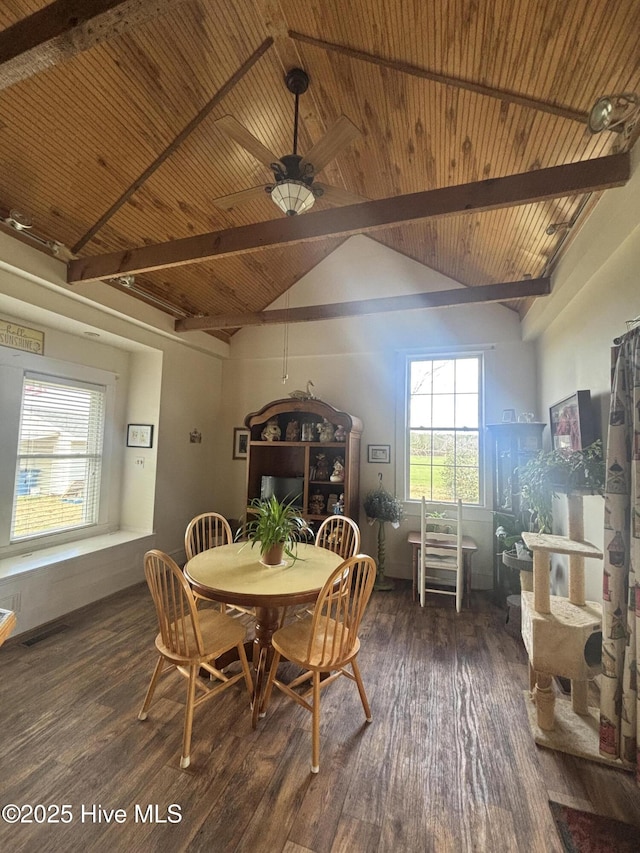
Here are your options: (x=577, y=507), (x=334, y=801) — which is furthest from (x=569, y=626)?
(x=334, y=801)

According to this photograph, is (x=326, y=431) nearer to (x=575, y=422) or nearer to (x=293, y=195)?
(x=575, y=422)

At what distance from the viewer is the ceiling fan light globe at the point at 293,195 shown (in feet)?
6.72

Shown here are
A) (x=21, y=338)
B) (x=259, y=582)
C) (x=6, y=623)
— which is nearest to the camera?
(x=6, y=623)

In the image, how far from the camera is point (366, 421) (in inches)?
176

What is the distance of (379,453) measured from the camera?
4379 mm

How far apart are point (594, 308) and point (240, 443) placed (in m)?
4.15

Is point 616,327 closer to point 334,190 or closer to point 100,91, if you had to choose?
point 334,190

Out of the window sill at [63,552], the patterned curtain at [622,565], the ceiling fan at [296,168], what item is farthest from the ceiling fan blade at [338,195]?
the window sill at [63,552]

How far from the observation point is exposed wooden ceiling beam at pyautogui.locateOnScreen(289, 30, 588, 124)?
1854 mm

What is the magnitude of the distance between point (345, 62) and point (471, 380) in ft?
10.2

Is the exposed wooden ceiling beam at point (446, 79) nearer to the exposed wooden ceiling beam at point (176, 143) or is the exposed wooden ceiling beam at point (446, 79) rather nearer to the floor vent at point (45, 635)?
the exposed wooden ceiling beam at point (176, 143)

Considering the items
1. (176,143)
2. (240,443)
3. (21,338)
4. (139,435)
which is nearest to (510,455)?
(240,443)

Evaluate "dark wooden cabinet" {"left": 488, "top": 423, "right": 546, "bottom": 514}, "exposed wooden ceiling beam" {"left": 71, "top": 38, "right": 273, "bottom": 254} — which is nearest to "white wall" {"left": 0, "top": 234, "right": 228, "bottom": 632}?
"exposed wooden ceiling beam" {"left": 71, "top": 38, "right": 273, "bottom": 254}

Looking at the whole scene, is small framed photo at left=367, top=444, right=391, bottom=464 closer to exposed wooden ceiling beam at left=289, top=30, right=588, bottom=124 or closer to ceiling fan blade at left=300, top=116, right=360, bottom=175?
ceiling fan blade at left=300, top=116, right=360, bottom=175
